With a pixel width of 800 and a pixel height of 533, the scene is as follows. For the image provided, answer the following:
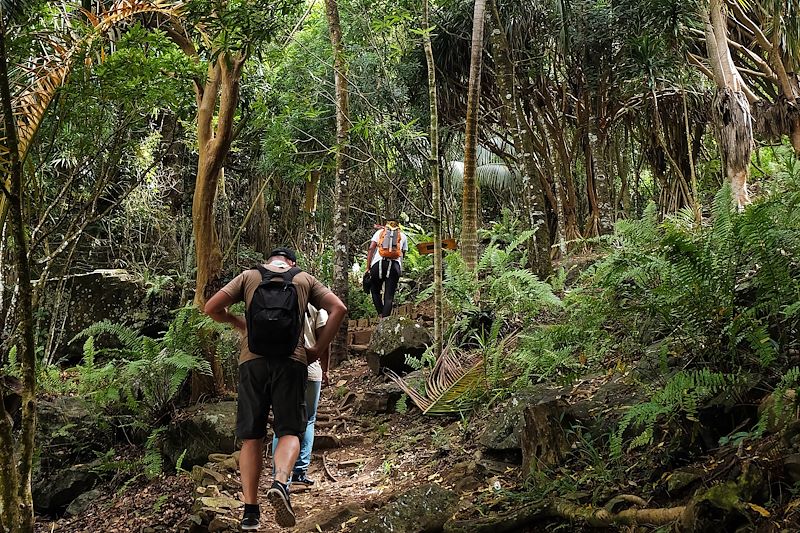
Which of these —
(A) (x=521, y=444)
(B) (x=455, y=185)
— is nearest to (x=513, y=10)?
(B) (x=455, y=185)

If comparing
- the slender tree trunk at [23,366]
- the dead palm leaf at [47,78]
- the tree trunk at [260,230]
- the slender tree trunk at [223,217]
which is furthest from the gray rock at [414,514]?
the tree trunk at [260,230]

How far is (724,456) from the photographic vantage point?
2.79 m

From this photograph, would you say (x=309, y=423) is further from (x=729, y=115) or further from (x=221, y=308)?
(x=729, y=115)

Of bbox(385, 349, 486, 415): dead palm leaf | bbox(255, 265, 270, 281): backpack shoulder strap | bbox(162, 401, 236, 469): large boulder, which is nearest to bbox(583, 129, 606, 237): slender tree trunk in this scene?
bbox(385, 349, 486, 415): dead palm leaf

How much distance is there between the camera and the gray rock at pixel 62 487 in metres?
6.21

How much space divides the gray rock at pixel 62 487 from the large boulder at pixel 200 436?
0.82m

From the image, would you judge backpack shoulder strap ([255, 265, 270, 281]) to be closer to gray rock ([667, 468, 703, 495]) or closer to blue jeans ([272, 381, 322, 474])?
blue jeans ([272, 381, 322, 474])

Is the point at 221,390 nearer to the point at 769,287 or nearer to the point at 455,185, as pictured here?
the point at 769,287

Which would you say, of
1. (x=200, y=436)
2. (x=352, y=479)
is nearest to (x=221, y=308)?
(x=352, y=479)

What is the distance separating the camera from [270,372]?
12.3ft

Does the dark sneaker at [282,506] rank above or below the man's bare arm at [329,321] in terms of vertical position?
below

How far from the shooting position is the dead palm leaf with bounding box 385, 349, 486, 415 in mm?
5566

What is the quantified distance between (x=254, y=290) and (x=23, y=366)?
1301mm

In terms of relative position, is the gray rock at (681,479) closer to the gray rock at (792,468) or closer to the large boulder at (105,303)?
the gray rock at (792,468)
